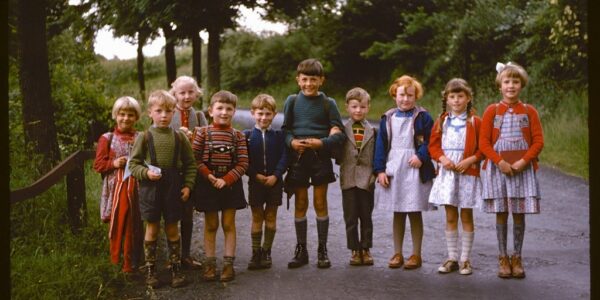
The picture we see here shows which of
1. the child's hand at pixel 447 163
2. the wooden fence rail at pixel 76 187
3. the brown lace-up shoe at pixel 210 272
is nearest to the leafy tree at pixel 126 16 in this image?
the wooden fence rail at pixel 76 187

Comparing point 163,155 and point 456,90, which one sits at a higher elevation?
point 456,90

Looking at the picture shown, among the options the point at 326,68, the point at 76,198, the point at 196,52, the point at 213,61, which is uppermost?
the point at 326,68

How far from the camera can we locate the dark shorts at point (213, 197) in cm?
623

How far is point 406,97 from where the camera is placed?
6.61 m

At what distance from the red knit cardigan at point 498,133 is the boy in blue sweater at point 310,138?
1.30 meters

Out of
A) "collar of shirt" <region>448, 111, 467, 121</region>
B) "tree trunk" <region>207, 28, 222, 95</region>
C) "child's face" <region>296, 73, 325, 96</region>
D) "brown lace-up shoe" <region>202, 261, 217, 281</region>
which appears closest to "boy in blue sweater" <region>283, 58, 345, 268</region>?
"child's face" <region>296, 73, 325, 96</region>

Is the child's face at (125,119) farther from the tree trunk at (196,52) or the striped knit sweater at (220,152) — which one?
the tree trunk at (196,52)

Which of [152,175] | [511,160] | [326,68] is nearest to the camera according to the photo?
[152,175]

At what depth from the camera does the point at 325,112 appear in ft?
21.9

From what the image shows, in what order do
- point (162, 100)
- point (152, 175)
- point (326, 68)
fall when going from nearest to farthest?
point (152, 175), point (162, 100), point (326, 68)

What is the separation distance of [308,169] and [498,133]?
5.74ft

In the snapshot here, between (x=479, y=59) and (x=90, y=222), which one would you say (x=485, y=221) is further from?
(x=479, y=59)

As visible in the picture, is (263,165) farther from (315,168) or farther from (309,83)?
(309,83)

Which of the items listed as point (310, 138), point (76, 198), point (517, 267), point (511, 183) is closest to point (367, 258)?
point (310, 138)
